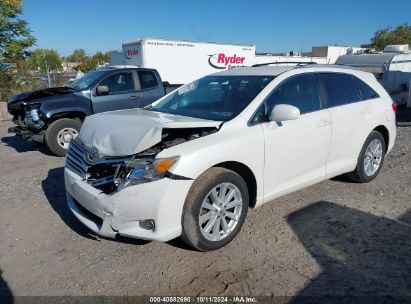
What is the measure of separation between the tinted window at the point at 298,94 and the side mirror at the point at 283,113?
0.54ft

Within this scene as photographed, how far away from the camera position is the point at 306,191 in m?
4.85

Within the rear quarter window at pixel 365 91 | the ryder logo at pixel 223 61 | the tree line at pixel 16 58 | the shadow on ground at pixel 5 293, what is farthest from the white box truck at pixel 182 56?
the shadow on ground at pixel 5 293

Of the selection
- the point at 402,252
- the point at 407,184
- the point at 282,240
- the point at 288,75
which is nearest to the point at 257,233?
the point at 282,240

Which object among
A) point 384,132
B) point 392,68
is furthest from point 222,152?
point 392,68

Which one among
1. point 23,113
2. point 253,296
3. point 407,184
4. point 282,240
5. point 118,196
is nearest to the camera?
point 253,296

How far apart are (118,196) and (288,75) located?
2.35 metres

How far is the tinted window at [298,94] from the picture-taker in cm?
379

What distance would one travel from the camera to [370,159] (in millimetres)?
5043

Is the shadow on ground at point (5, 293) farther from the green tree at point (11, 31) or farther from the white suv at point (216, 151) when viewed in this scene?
the green tree at point (11, 31)

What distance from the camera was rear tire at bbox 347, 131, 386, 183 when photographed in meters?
4.84

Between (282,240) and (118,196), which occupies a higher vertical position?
(118,196)

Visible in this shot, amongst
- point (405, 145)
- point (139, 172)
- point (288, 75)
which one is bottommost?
point (405, 145)

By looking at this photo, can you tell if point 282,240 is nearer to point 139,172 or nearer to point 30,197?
point 139,172

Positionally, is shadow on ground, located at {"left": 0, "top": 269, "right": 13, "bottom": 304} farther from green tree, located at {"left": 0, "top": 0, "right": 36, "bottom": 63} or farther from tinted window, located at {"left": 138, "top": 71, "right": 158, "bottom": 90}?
green tree, located at {"left": 0, "top": 0, "right": 36, "bottom": 63}
